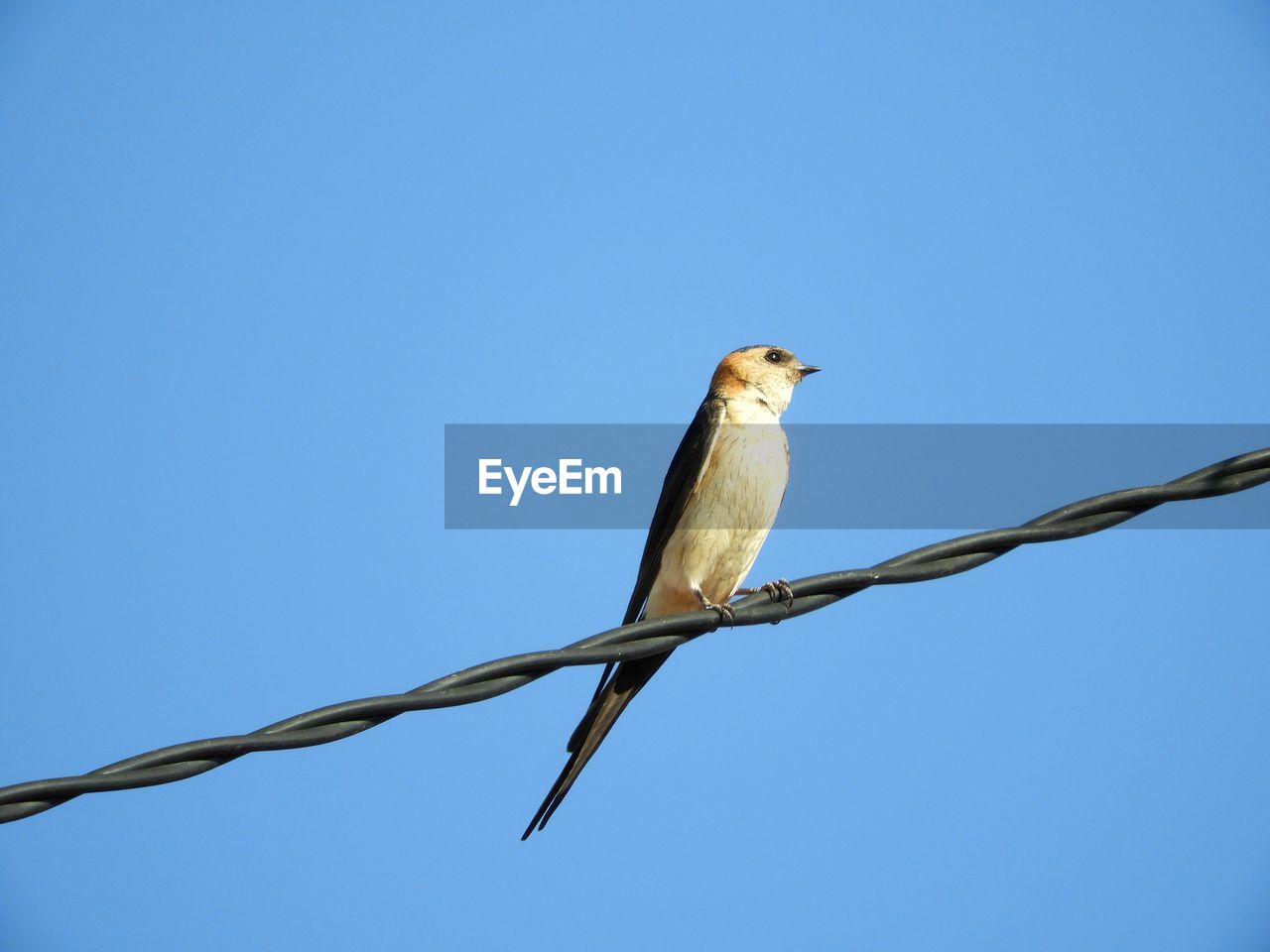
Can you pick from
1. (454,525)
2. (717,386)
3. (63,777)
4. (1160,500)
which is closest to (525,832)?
(63,777)

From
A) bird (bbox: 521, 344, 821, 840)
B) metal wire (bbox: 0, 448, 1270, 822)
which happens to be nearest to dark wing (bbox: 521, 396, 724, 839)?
bird (bbox: 521, 344, 821, 840)

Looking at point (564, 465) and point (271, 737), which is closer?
point (271, 737)

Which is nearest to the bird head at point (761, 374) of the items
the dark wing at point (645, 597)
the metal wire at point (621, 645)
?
the dark wing at point (645, 597)

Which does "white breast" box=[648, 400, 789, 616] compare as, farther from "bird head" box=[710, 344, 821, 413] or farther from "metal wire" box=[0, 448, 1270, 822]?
"metal wire" box=[0, 448, 1270, 822]

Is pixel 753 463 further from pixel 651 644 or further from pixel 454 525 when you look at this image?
pixel 454 525

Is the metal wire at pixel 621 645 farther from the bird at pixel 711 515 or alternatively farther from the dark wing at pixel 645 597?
the bird at pixel 711 515

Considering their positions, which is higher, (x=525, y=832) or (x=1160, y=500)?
(x=1160, y=500)

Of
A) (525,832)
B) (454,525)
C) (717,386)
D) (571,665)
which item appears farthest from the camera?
(454,525)

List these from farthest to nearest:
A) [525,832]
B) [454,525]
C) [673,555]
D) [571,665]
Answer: [454,525] < [673,555] < [525,832] < [571,665]
